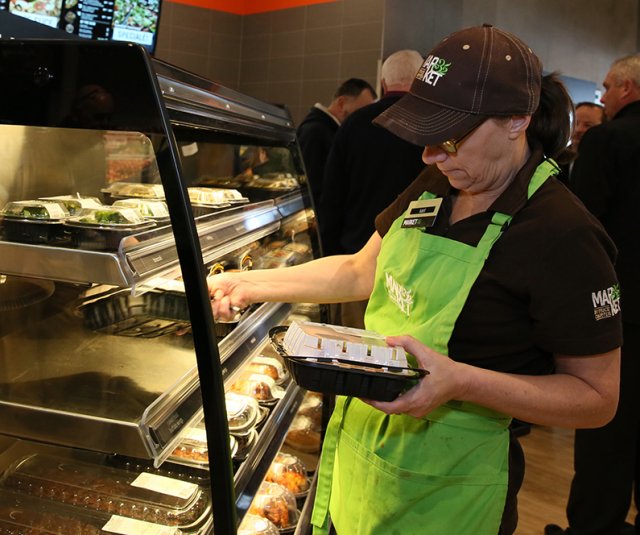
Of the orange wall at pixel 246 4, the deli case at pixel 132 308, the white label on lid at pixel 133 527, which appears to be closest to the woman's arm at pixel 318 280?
the deli case at pixel 132 308

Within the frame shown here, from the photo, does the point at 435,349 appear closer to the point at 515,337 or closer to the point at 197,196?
the point at 515,337

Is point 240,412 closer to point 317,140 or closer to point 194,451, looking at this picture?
point 194,451

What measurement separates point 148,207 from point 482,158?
2.70 ft

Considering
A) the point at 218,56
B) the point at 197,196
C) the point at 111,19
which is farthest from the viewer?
the point at 218,56

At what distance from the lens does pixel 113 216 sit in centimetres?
143

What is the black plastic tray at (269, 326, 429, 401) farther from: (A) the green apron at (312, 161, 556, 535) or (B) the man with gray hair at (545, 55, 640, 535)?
(B) the man with gray hair at (545, 55, 640, 535)

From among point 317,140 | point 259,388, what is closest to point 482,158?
point 259,388

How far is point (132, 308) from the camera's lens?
1773mm

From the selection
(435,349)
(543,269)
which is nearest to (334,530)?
(435,349)

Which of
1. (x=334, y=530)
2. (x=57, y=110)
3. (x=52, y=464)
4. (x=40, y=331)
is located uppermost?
(x=57, y=110)

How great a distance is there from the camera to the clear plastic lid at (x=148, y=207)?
1581 mm

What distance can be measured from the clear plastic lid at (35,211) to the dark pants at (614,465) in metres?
2.62

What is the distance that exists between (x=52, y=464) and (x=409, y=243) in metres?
1.11

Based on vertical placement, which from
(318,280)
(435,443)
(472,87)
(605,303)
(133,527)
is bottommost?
(133,527)
